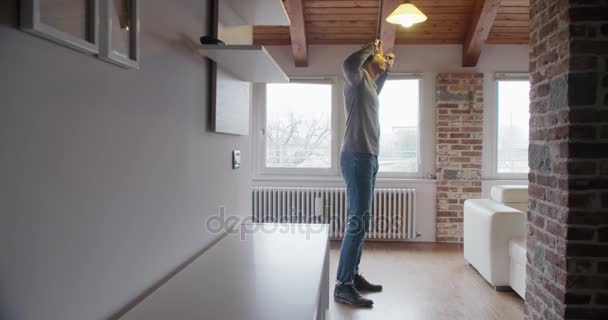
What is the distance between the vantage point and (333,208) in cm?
467

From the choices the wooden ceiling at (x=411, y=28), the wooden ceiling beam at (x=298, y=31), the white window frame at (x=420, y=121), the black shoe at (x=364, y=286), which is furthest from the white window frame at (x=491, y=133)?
the black shoe at (x=364, y=286)

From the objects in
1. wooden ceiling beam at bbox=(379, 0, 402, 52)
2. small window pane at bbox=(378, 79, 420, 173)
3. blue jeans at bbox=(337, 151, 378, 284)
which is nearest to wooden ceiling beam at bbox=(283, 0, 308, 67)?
wooden ceiling beam at bbox=(379, 0, 402, 52)

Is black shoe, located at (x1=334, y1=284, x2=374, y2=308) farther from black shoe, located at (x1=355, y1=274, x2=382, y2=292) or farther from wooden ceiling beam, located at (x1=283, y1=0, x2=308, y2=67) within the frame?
wooden ceiling beam, located at (x1=283, y1=0, x2=308, y2=67)

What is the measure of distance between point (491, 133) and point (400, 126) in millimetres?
1044

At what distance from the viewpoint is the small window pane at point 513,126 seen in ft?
15.6

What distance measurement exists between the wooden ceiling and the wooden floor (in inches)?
93.8

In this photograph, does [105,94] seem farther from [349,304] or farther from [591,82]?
[349,304]

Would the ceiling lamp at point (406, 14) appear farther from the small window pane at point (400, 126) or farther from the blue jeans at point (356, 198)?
the small window pane at point (400, 126)

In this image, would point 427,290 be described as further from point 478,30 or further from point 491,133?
point 478,30

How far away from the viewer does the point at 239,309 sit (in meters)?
1.07

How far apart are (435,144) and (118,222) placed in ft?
13.9

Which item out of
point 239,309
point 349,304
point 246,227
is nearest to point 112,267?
point 239,309

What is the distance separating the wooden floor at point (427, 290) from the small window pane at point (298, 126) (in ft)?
3.89

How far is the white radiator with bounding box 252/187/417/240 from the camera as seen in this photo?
4613mm
